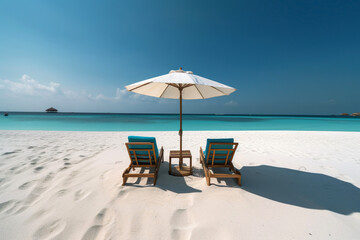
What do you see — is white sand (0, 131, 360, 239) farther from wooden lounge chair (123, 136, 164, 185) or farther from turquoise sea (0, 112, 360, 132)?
turquoise sea (0, 112, 360, 132)

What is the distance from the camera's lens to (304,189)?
2713mm

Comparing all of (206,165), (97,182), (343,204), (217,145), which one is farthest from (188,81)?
(343,204)

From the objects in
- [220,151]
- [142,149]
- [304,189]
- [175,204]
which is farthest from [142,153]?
[304,189]

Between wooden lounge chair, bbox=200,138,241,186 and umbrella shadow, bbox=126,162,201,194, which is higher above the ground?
wooden lounge chair, bbox=200,138,241,186

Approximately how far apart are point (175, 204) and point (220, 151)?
140cm

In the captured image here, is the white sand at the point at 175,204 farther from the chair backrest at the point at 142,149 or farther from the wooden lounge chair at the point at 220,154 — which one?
the chair backrest at the point at 142,149

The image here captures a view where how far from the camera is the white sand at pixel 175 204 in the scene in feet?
5.74

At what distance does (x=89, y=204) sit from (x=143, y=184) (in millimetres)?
966

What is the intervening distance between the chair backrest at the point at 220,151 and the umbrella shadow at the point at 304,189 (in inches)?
27.1

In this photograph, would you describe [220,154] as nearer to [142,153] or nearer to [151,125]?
[142,153]

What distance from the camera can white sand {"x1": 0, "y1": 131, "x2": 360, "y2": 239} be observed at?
5.74 ft

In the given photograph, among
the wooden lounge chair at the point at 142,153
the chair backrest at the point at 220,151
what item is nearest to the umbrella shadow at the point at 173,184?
the wooden lounge chair at the point at 142,153

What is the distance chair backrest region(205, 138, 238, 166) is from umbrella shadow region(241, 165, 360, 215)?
69 centimetres

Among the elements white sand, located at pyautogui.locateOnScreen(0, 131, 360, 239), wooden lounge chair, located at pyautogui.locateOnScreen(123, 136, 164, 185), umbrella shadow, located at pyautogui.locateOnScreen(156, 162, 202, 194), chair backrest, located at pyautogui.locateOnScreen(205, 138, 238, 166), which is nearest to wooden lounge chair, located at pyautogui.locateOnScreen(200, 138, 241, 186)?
chair backrest, located at pyautogui.locateOnScreen(205, 138, 238, 166)
